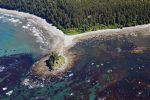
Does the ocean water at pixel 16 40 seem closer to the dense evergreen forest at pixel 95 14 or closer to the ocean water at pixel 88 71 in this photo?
the ocean water at pixel 88 71

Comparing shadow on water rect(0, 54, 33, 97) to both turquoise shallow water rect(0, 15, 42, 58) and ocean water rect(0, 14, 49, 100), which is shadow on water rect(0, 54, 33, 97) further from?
turquoise shallow water rect(0, 15, 42, 58)

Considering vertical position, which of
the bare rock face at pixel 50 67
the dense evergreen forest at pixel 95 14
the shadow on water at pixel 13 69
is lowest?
the shadow on water at pixel 13 69

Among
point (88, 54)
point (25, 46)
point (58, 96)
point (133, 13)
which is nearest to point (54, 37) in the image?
point (25, 46)

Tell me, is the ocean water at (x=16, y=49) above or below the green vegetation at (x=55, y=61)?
below

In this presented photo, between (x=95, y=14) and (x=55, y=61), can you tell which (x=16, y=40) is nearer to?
(x=55, y=61)

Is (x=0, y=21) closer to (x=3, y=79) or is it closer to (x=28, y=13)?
(x=28, y=13)

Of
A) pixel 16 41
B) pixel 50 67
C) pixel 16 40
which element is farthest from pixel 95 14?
pixel 50 67

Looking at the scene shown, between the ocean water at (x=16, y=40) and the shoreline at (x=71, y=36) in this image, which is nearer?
the shoreline at (x=71, y=36)

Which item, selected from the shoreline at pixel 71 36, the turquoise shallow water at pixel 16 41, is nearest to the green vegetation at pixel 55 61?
the shoreline at pixel 71 36
